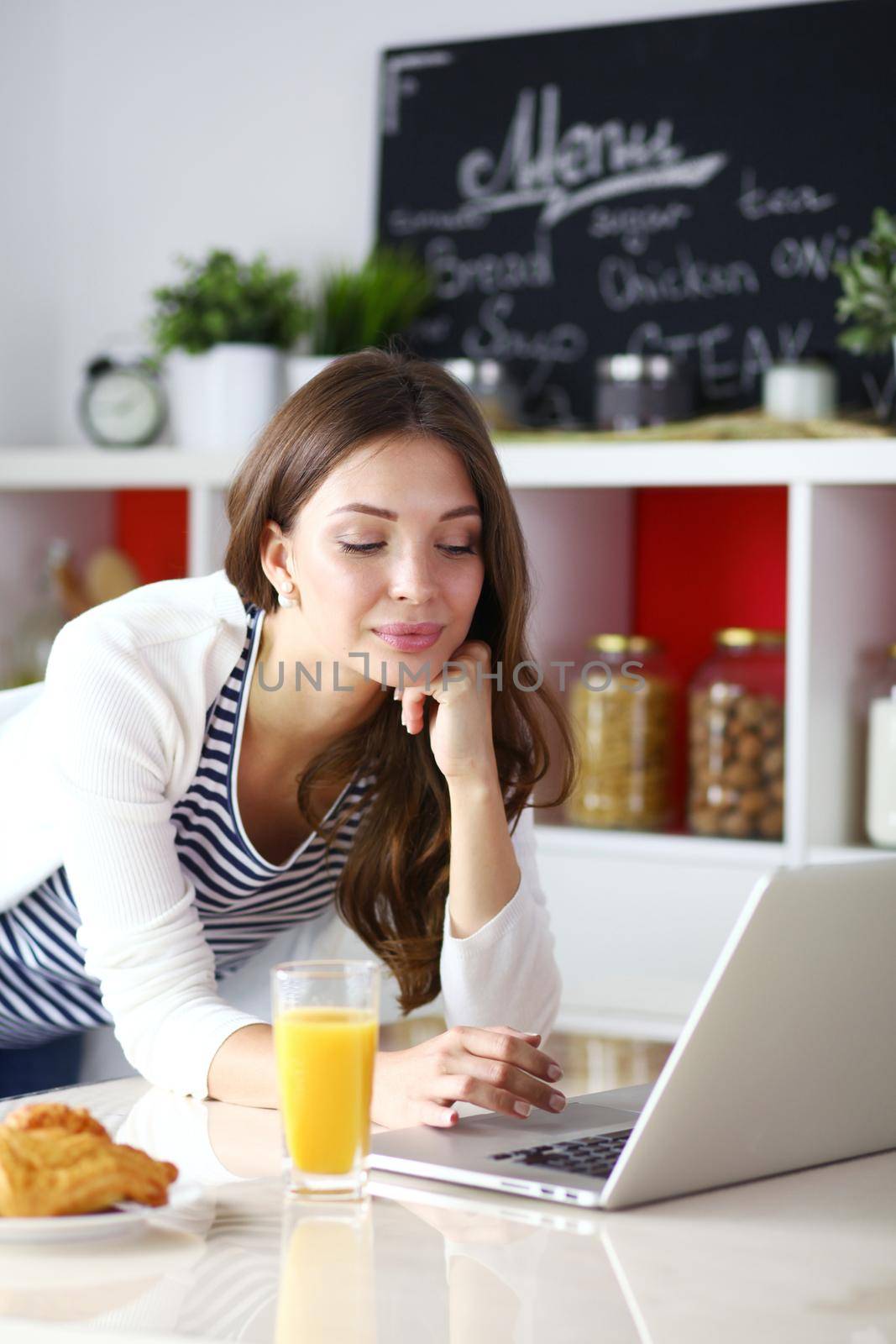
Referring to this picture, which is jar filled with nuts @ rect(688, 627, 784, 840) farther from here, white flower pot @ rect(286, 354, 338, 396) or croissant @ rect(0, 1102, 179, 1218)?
croissant @ rect(0, 1102, 179, 1218)

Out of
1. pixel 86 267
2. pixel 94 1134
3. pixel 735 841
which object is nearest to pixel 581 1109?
pixel 94 1134

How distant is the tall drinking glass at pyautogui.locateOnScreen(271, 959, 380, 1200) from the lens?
87 cm

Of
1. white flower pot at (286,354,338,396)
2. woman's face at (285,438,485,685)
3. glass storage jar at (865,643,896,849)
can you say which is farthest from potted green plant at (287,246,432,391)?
woman's face at (285,438,485,685)

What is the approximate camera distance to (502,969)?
140cm

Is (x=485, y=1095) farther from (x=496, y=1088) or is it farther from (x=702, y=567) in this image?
(x=702, y=567)

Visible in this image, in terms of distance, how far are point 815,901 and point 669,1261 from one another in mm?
201

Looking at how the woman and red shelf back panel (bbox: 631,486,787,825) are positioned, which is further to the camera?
red shelf back panel (bbox: 631,486,787,825)

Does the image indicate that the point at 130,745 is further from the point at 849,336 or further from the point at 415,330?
the point at 415,330

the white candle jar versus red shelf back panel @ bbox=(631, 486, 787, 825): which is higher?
the white candle jar

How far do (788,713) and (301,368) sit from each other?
922 millimetres

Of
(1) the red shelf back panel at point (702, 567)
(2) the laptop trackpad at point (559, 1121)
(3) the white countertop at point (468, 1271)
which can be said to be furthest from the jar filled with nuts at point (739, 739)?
(3) the white countertop at point (468, 1271)

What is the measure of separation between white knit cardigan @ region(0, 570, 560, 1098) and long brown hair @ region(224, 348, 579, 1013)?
0.24 ft

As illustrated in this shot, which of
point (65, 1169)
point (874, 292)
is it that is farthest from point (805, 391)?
point (65, 1169)

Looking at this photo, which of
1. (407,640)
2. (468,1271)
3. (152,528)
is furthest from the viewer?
(152,528)
